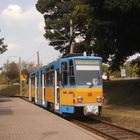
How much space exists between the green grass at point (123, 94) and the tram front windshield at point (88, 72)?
1206 cm

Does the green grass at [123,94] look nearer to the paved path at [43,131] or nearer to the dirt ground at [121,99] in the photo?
the dirt ground at [121,99]

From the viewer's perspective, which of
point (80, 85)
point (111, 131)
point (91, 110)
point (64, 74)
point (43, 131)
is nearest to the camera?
point (43, 131)

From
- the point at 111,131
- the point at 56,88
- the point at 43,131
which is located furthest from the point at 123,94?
the point at 43,131

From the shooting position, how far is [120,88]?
46.2 metres

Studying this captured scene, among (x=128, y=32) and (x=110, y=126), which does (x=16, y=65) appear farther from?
(x=110, y=126)

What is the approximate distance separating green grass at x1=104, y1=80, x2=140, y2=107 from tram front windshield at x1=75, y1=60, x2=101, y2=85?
475 inches

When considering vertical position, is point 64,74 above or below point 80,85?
above

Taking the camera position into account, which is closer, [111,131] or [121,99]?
[111,131]

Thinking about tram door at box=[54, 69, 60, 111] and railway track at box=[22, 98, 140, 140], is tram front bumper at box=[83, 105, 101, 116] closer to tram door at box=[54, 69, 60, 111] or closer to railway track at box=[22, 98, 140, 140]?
railway track at box=[22, 98, 140, 140]

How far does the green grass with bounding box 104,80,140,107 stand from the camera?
125 feet

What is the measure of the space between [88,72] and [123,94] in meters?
19.0

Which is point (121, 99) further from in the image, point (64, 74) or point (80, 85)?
point (80, 85)

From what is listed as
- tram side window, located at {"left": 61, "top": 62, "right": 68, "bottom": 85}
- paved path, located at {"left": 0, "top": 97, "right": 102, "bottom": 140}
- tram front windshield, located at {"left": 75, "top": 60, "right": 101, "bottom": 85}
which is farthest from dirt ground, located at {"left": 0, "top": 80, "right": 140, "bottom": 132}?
paved path, located at {"left": 0, "top": 97, "right": 102, "bottom": 140}

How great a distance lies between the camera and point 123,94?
42344mm
